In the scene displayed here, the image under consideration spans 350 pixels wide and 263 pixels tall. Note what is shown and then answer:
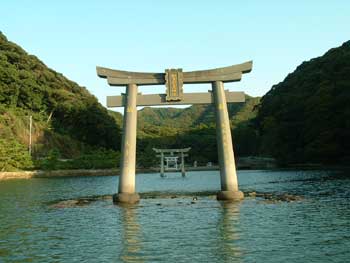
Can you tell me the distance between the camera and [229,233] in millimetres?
14648

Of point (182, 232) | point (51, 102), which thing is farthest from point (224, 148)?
point (51, 102)

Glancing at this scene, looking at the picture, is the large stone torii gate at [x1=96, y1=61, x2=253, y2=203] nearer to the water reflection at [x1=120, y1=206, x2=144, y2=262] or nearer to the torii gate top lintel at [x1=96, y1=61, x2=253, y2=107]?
the torii gate top lintel at [x1=96, y1=61, x2=253, y2=107]

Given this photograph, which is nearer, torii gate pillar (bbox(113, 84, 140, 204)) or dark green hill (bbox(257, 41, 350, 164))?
torii gate pillar (bbox(113, 84, 140, 204))

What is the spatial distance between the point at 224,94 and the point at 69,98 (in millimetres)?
74967

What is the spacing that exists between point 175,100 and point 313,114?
156 ft

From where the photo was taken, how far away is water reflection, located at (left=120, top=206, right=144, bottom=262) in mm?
11680

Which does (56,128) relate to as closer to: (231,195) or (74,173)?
(74,173)

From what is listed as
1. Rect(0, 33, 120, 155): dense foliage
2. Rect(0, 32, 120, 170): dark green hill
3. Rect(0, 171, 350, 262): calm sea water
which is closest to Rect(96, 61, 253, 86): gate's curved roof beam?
Rect(0, 171, 350, 262): calm sea water

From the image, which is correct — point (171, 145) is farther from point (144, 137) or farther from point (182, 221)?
point (182, 221)

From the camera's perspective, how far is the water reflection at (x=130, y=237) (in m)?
11.7

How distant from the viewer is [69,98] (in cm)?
9362

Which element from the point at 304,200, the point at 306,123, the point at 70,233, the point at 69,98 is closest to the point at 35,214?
the point at 70,233

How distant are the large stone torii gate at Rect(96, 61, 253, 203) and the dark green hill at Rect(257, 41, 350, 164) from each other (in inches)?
1618

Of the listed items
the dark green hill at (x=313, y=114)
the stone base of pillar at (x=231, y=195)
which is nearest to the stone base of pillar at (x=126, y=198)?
the stone base of pillar at (x=231, y=195)
